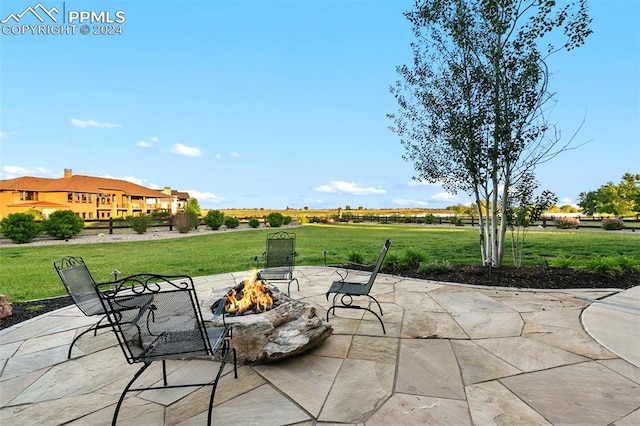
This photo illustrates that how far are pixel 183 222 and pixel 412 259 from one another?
17270mm

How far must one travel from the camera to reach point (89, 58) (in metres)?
8.73

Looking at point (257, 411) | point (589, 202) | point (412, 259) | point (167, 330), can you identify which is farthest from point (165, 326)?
point (589, 202)

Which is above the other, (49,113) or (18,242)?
(49,113)

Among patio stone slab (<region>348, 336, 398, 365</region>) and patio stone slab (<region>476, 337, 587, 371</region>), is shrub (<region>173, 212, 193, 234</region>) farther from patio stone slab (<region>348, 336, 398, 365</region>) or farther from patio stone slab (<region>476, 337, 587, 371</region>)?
patio stone slab (<region>476, 337, 587, 371</region>)

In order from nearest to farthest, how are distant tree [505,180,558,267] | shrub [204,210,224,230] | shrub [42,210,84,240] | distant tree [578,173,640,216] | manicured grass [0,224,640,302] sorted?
distant tree [505,180,558,267] → manicured grass [0,224,640,302] → shrub [42,210,84,240] → shrub [204,210,224,230] → distant tree [578,173,640,216]

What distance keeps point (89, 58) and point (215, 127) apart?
5.41 m

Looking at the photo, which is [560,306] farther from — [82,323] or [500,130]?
[82,323]

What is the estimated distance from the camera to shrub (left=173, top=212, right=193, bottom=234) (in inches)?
814

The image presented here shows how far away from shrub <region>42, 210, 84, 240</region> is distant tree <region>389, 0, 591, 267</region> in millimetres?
17086

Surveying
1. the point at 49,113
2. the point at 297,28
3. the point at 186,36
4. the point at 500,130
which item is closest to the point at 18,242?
the point at 49,113

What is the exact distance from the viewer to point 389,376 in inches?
103

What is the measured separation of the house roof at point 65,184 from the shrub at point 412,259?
32.5 m

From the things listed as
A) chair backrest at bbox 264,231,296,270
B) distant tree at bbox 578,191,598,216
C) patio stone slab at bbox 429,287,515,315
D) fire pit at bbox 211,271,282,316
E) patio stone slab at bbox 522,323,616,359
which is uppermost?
distant tree at bbox 578,191,598,216

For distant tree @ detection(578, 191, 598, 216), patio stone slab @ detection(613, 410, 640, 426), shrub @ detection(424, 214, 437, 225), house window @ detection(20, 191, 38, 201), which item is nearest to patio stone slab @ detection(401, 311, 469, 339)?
patio stone slab @ detection(613, 410, 640, 426)
